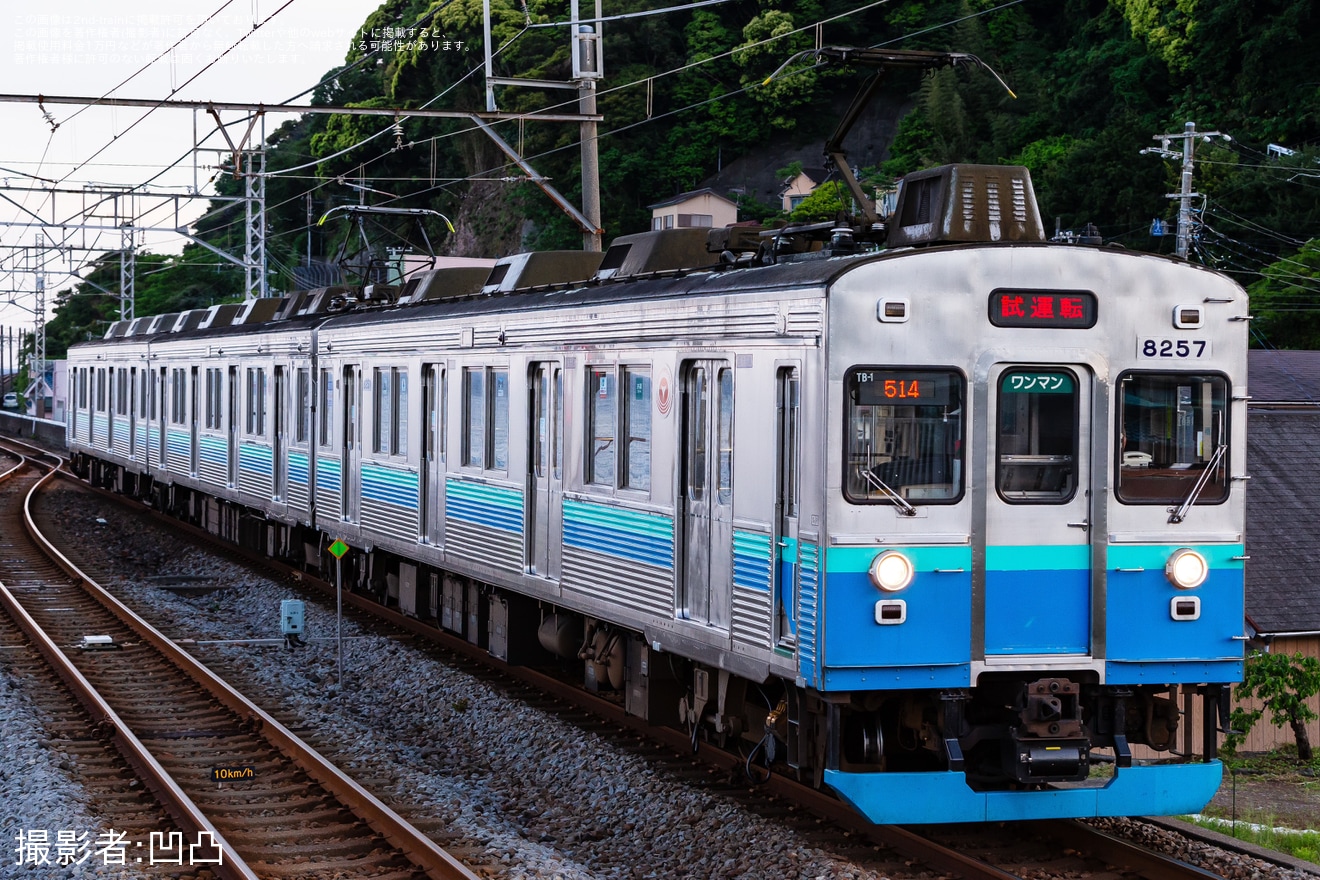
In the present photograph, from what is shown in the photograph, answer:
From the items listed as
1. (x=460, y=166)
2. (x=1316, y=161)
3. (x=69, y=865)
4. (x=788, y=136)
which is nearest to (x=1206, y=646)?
(x=69, y=865)

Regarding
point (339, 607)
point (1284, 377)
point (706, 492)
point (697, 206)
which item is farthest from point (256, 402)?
point (697, 206)

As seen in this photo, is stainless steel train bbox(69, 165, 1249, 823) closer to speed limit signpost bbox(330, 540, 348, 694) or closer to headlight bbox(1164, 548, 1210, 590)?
headlight bbox(1164, 548, 1210, 590)

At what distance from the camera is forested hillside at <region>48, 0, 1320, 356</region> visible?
45.1 meters

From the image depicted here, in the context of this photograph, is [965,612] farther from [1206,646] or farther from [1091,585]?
[1206,646]

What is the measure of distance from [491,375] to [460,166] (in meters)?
59.9

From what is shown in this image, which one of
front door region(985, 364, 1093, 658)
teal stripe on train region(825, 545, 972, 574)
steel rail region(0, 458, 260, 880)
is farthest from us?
steel rail region(0, 458, 260, 880)

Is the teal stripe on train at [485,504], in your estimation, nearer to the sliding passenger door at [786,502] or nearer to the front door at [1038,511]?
the sliding passenger door at [786,502]

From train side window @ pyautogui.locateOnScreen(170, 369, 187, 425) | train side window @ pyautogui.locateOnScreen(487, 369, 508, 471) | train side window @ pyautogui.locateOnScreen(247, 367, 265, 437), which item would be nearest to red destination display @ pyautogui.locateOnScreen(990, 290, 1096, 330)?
train side window @ pyautogui.locateOnScreen(487, 369, 508, 471)

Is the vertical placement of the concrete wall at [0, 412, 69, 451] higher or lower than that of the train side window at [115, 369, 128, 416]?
lower

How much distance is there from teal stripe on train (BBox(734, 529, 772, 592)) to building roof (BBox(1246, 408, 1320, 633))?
11.5 metres

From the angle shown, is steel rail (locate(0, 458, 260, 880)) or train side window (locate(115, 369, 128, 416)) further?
train side window (locate(115, 369, 128, 416))

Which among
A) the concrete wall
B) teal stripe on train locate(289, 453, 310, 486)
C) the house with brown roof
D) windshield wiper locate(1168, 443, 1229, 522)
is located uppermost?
the house with brown roof

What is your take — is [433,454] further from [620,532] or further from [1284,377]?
[1284,377]

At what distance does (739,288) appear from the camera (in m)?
A: 8.41
